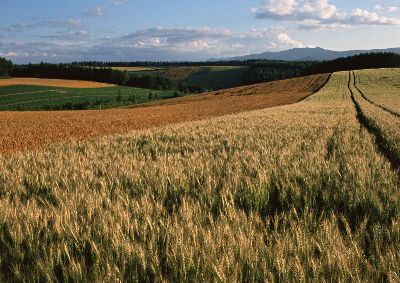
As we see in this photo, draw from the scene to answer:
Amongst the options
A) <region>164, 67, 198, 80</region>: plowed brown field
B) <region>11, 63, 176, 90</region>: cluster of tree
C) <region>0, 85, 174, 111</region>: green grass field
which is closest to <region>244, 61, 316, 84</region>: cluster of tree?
<region>164, 67, 198, 80</region>: plowed brown field

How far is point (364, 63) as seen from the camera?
13362 cm

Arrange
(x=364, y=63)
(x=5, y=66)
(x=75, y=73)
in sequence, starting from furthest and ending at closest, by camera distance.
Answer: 1. (x=364, y=63)
2. (x=75, y=73)
3. (x=5, y=66)

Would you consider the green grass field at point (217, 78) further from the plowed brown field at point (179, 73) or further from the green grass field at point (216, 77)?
the plowed brown field at point (179, 73)

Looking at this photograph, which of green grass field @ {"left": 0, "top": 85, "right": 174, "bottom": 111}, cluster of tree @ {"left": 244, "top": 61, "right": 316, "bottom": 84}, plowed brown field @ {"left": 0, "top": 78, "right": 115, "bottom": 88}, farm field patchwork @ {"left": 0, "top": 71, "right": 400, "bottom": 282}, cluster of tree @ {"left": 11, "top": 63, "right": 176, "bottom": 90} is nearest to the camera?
farm field patchwork @ {"left": 0, "top": 71, "right": 400, "bottom": 282}

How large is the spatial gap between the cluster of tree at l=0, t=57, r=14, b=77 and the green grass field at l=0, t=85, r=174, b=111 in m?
34.0

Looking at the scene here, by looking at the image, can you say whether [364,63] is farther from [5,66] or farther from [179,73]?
[5,66]

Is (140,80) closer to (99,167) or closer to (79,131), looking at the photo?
(79,131)

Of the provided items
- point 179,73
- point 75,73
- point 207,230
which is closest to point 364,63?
point 179,73

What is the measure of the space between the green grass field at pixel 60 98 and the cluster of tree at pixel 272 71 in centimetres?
7787

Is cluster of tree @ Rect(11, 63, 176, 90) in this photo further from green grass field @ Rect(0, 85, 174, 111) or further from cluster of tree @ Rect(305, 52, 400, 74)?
cluster of tree @ Rect(305, 52, 400, 74)

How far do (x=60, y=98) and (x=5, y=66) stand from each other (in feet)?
166

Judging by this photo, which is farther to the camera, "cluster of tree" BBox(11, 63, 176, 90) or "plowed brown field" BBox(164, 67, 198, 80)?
"plowed brown field" BBox(164, 67, 198, 80)

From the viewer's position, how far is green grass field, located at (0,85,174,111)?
3059 inches

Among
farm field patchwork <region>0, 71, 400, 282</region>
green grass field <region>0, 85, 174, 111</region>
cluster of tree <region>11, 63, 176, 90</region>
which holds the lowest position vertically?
green grass field <region>0, 85, 174, 111</region>
